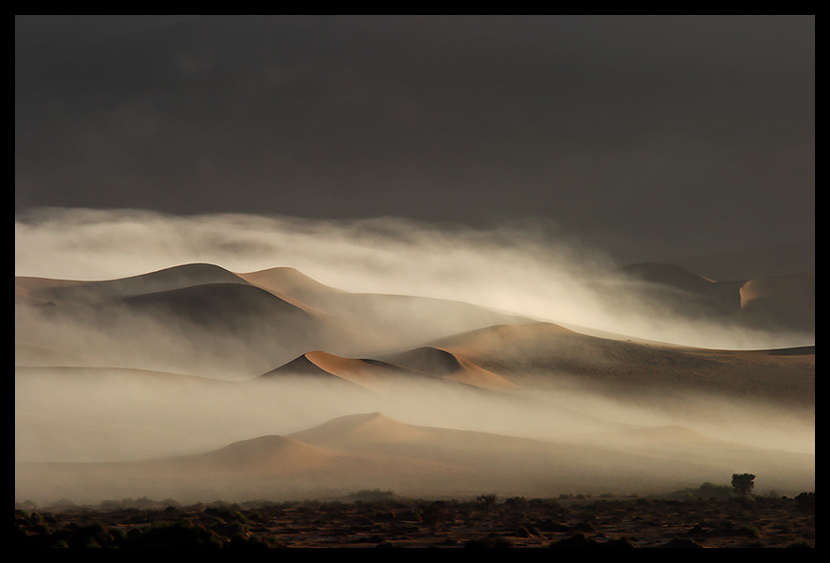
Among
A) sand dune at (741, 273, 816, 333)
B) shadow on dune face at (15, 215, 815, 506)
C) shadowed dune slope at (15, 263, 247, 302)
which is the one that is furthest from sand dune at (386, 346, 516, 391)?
sand dune at (741, 273, 816, 333)

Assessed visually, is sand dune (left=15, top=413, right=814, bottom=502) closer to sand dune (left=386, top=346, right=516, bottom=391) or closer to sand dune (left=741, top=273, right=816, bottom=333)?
sand dune (left=386, top=346, right=516, bottom=391)

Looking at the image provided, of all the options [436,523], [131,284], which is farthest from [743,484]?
[131,284]

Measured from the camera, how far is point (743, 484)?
3086 cm

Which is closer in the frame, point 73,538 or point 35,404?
point 73,538

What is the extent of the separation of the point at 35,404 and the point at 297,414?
1543 centimetres

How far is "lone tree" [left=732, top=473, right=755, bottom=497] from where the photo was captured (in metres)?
30.7

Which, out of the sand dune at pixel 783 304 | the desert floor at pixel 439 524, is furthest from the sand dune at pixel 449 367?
the sand dune at pixel 783 304

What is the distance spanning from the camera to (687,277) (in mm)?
58656

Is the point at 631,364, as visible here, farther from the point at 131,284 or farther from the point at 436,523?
the point at 131,284

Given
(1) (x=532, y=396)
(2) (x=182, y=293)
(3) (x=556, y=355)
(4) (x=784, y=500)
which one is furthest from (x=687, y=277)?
(2) (x=182, y=293)

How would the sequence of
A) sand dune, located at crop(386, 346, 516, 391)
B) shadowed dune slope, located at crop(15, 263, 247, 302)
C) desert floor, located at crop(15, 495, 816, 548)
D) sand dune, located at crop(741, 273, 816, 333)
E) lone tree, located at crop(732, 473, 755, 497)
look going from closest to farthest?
desert floor, located at crop(15, 495, 816, 548)
lone tree, located at crop(732, 473, 755, 497)
sand dune, located at crop(386, 346, 516, 391)
shadowed dune slope, located at crop(15, 263, 247, 302)
sand dune, located at crop(741, 273, 816, 333)

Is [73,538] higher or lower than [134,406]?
lower

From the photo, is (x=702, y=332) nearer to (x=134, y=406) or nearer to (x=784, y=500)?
(x=784, y=500)
